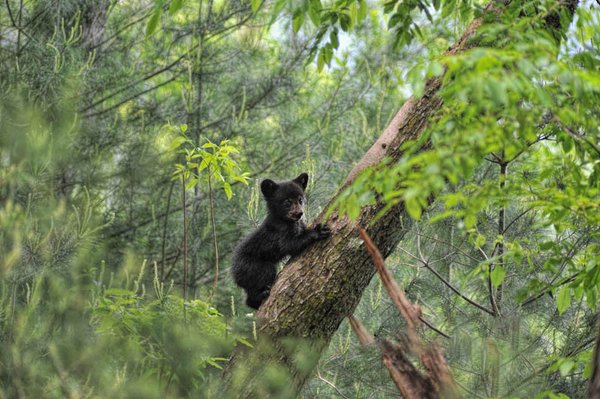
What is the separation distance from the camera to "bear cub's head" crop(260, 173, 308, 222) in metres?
6.19

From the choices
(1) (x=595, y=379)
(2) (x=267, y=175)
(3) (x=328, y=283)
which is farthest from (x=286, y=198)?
(1) (x=595, y=379)

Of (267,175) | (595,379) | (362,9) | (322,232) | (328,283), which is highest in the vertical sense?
(362,9)

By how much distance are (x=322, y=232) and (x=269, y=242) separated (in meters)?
1.46

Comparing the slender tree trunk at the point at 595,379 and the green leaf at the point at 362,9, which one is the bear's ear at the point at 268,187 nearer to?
the green leaf at the point at 362,9

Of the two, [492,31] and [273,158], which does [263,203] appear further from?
[492,31]

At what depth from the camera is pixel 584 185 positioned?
137 inches

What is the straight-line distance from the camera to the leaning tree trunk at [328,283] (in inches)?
178

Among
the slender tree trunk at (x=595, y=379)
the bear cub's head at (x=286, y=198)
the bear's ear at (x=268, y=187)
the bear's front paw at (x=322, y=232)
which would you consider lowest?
the slender tree trunk at (x=595, y=379)

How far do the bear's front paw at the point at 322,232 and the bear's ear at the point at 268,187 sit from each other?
1.84 m

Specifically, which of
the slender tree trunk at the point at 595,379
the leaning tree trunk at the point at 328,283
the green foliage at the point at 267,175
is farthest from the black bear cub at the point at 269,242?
the slender tree trunk at the point at 595,379

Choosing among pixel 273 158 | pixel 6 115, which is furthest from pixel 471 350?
pixel 6 115

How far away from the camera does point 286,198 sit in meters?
6.45

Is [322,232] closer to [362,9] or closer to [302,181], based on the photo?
[362,9]

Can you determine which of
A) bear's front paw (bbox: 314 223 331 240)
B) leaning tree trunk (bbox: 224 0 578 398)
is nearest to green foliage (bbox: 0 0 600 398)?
leaning tree trunk (bbox: 224 0 578 398)
